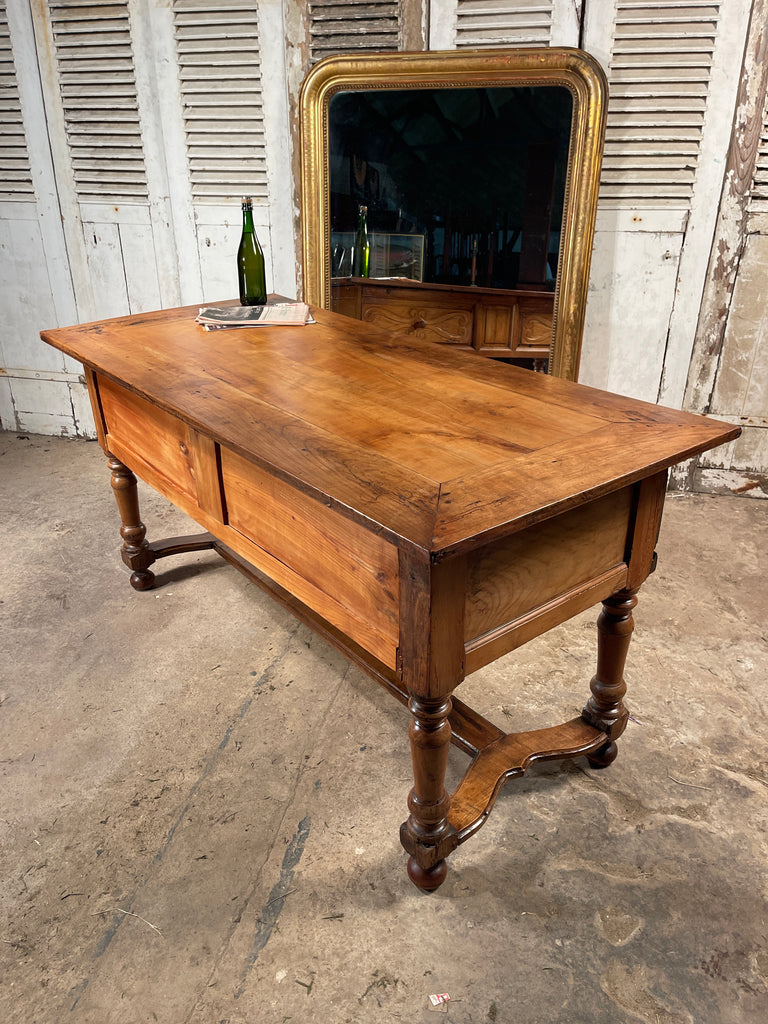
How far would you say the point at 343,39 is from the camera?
307 cm

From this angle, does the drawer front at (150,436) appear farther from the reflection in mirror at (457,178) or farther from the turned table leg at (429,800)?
the reflection in mirror at (457,178)

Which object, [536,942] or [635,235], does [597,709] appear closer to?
[536,942]

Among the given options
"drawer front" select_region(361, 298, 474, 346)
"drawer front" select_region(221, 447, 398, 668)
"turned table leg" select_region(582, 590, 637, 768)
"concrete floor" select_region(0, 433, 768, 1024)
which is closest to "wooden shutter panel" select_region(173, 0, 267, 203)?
"drawer front" select_region(361, 298, 474, 346)

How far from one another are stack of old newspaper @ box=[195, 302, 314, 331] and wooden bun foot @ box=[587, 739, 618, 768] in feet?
5.06

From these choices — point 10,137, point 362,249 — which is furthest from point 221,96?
point 10,137

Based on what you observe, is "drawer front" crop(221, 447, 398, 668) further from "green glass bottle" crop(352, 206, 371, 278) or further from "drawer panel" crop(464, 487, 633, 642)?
"green glass bottle" crop(352, 206, 371, 278)

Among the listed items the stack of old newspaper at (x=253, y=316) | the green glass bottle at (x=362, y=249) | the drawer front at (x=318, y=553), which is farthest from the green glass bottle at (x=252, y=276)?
the drawer front at (x=318, y=553)

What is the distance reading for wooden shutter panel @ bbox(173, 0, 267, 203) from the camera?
3172mm

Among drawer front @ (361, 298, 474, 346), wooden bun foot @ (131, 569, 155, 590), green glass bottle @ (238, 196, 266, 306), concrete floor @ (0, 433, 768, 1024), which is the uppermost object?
green glass bottle @ (238, 196, 266, 306)

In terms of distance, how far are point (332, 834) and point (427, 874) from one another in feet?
0.88

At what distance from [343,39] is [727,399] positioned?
7.43 feet

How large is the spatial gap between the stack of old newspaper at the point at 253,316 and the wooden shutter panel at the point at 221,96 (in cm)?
121

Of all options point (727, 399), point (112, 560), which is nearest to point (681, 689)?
point (727, 399)

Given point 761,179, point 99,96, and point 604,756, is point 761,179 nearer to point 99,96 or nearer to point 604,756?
point 604,756
